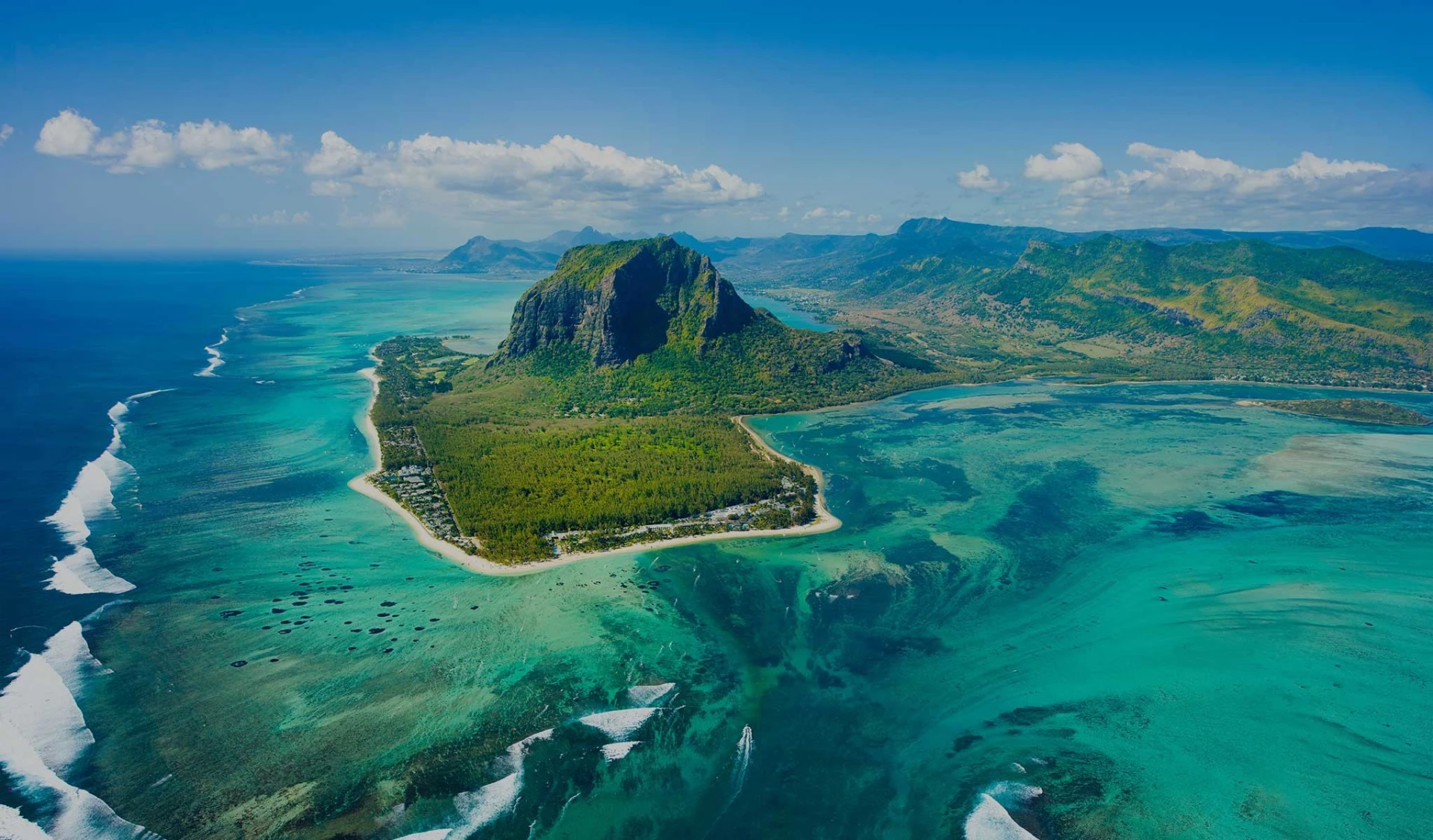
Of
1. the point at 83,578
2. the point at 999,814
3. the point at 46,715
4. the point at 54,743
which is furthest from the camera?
the point at 83,578

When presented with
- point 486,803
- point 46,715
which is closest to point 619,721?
point 486,803

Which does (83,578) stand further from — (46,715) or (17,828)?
(17,828)

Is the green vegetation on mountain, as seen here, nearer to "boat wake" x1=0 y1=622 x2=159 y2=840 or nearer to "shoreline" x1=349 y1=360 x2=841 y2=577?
"shoreline" x1=349 y1=360 x2=841 y2=577

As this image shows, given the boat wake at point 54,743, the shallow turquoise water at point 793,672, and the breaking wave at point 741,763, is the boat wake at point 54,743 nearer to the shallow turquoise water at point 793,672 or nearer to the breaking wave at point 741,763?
the shallow turquoise water at point 793,672

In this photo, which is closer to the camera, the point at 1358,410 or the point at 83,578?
the point at 83,578

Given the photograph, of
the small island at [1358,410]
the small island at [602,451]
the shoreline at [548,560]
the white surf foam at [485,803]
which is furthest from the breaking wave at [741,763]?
the small island at [1358,410]

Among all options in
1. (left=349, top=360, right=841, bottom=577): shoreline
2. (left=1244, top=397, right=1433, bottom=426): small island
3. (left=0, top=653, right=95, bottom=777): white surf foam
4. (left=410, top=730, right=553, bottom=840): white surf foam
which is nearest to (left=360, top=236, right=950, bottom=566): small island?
(left=349, top=360, right=841, bottom=577): shoreline
